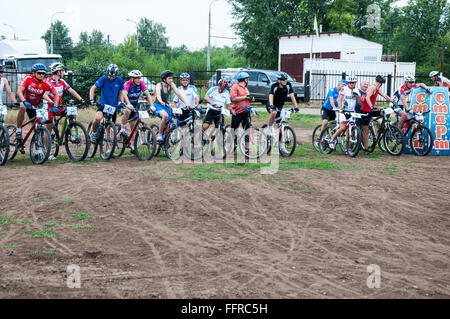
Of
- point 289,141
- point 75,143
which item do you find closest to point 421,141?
point 289,141

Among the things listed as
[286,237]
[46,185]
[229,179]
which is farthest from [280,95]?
[286,237]

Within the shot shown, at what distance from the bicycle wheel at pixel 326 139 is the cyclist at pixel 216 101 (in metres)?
2.80

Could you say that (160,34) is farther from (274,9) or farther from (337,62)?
(337,62)

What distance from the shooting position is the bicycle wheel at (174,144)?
12414 mm

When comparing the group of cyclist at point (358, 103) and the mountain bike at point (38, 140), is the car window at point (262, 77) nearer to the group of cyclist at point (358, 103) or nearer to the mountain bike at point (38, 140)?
the group of cyclist at point (358, 103)

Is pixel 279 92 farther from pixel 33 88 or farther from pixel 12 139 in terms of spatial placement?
pixel 12 139

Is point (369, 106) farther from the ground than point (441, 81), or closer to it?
closer to it

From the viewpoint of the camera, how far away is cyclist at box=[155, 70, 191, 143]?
1255cm

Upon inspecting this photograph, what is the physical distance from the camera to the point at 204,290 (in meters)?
4.85

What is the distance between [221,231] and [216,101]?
246 inches

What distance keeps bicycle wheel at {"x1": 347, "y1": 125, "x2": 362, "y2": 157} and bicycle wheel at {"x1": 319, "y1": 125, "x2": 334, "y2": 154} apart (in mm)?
611

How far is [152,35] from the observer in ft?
302
